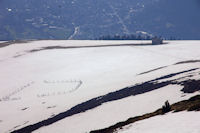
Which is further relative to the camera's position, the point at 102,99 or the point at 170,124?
the point at 102,99

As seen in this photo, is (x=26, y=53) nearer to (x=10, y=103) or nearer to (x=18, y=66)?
(x=18, y=66)

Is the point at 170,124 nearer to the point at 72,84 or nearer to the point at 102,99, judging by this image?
the point at 102,99

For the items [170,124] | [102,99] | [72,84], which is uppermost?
[170,124]

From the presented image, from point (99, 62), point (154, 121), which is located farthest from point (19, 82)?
point (154, 121)

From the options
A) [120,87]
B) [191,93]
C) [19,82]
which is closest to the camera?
[191,93]

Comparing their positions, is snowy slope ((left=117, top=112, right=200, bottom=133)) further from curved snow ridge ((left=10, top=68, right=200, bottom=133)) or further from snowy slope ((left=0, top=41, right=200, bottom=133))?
curved snow ridge ((left=10, top=68, right=200, bottom=133))

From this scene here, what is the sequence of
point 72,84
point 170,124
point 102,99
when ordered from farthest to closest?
1. point 72,84
2. point 102,99
3. point 170,124

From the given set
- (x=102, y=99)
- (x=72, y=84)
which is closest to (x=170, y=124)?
(x=102, y=99)

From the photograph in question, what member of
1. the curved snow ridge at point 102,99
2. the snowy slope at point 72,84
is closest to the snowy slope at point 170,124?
the snowy slope at point 72,84

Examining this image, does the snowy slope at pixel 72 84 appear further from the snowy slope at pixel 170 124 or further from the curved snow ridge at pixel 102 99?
the snowy slope at pixel 170 124
